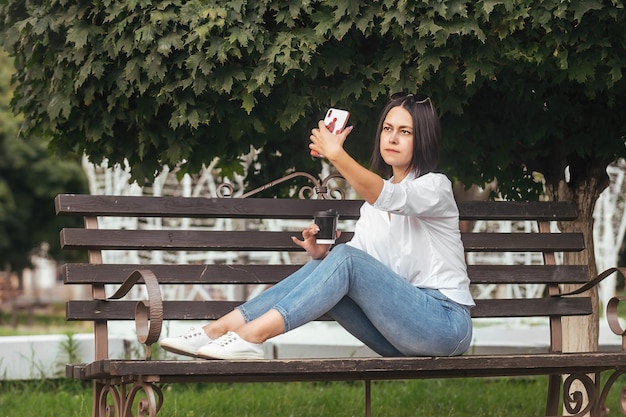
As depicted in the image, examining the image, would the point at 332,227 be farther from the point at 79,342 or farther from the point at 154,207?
the point at 79,342

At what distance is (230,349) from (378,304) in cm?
64

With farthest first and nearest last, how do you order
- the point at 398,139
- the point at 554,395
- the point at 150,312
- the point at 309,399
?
the point at 309,399
the point at 554,395
the point at 398,139
the point at 150,312

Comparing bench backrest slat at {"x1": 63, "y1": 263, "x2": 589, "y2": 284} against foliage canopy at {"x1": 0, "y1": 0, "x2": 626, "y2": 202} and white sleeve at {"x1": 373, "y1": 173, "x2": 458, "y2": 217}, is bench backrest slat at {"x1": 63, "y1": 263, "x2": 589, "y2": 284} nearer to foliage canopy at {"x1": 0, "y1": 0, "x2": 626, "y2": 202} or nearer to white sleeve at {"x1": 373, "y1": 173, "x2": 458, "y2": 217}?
foliage canopy at {"x1": 0, "y1": 0, "x2": 626, "y2": 202}

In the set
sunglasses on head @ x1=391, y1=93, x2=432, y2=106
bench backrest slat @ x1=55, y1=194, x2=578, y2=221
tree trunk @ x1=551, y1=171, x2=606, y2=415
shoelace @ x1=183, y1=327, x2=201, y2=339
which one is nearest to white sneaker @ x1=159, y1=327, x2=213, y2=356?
shoelace @ x1=183, y1=327, x2=201, y2=339

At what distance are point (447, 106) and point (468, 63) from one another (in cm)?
47

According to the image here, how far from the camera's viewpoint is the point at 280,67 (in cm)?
475

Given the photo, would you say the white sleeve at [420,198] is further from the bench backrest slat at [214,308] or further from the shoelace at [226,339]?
the bench backrest slat at [214,308]

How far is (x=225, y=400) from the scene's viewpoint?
6.86 meters

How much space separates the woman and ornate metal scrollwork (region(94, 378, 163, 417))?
0.67 ft

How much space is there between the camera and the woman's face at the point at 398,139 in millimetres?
4465

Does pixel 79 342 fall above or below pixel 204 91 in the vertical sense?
below

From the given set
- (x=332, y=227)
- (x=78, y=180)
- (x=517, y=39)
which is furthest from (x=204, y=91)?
(x=78, y=180)

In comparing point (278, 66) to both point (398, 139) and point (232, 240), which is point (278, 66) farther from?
point (232, 240)

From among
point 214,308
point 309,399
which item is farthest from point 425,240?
point 309,399
